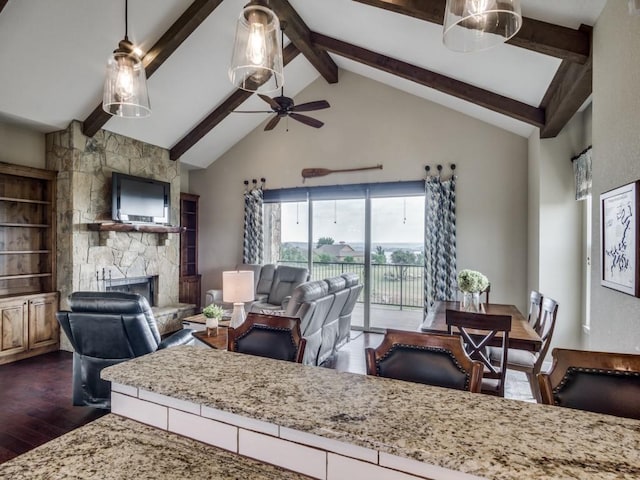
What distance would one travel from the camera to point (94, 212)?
5230 millimetres

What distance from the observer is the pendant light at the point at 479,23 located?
1.41 m

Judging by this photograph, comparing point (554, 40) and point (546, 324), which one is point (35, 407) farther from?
point (554, 40)

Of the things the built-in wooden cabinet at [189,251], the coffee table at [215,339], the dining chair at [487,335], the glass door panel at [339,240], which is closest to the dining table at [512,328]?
the dining chair at [487,335]

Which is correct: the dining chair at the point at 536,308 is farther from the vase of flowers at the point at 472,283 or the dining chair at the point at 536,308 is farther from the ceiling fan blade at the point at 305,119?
the ceiling fan blade at the point at 305,119

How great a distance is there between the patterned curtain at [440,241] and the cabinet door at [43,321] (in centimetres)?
534

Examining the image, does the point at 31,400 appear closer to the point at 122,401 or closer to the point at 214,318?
the point at 214,318

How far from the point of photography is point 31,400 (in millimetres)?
3381

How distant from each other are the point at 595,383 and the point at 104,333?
3.04 meters

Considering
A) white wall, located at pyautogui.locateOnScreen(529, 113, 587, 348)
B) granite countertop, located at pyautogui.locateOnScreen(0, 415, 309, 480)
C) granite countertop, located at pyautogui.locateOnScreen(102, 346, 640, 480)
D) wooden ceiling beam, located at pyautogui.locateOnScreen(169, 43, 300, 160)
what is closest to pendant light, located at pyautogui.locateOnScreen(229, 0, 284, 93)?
granite countertop, located at pyautogui.locateOnScreen(102, 346, 640, 480)

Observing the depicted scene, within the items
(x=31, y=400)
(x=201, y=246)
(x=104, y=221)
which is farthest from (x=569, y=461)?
(x=201, y=246)

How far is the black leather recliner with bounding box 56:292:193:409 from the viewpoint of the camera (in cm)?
274

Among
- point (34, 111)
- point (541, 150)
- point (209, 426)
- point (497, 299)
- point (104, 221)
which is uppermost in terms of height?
point (34, 111)

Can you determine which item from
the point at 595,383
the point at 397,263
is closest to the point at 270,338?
the point at 595,383

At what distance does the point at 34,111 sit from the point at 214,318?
140 inches
